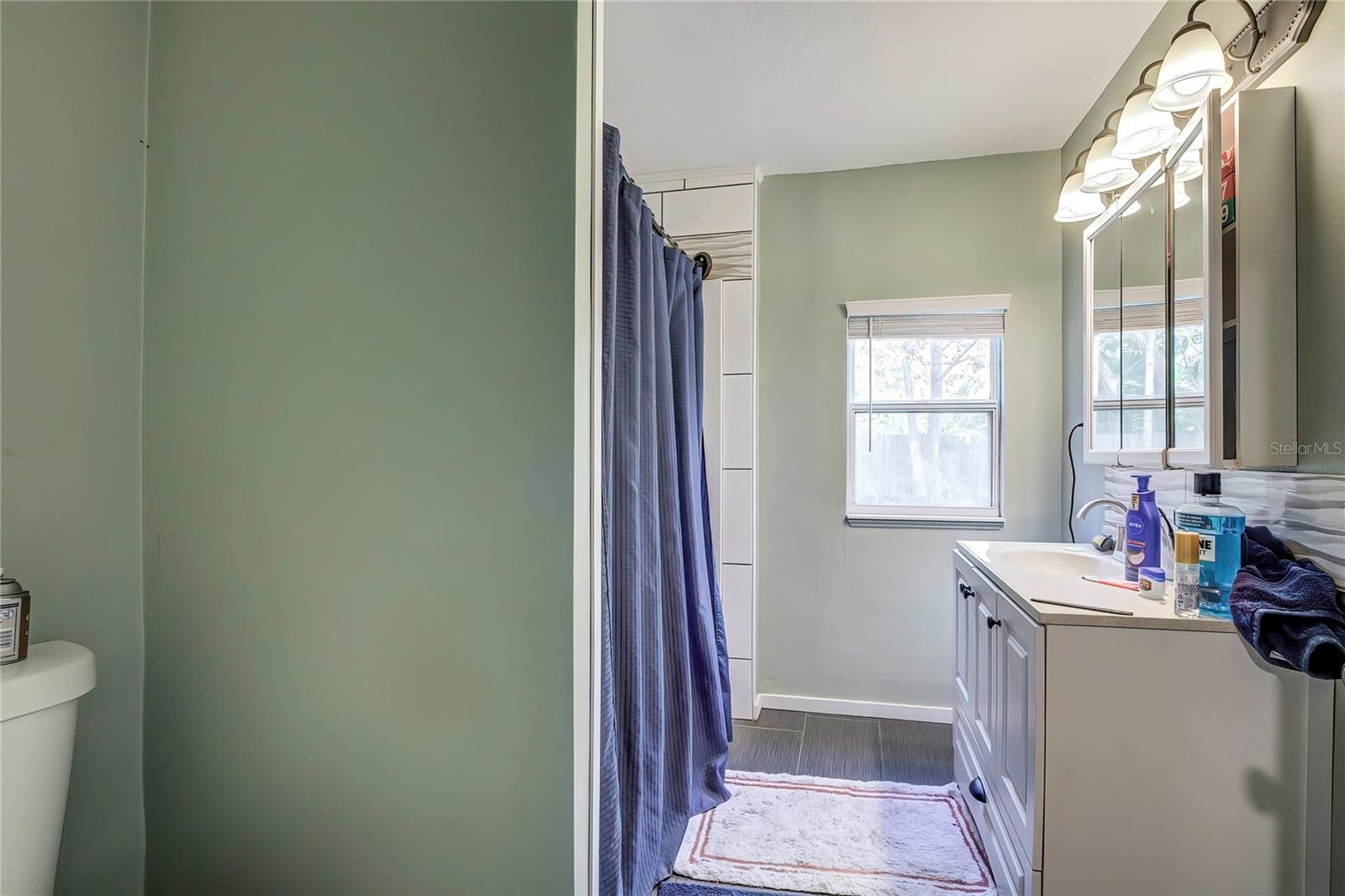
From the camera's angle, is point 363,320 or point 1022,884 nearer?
point 363,320

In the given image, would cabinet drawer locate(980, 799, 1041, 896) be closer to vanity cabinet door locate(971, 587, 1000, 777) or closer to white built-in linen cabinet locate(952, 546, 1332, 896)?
white built-in linen cabinet locate(952, 546, 1332, 896)

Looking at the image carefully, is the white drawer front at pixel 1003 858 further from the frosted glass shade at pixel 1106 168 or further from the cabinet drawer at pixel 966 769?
the frosted glass shade at pixel 1106 168

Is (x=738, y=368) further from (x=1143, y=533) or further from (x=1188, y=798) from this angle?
(x=1188, y=798)

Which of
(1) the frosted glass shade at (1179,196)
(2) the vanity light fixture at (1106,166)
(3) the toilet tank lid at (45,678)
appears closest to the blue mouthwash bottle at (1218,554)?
(1) the frosted glass shade at (1179,196)

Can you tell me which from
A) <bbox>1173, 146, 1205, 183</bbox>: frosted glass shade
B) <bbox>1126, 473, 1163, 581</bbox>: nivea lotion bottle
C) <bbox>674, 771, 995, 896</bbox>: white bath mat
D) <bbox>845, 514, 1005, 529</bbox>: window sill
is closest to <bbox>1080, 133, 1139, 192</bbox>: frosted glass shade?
<bbox>1173, 146, 1205, 183</bbox>: frosted glass shade

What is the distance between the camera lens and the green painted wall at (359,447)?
2.93ft

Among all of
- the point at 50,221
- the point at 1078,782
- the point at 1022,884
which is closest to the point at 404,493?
the point at 50,221

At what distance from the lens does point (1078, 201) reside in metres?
1.99

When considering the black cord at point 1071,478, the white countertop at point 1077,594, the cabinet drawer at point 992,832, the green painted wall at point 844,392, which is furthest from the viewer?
the green painted wall at point 844,392

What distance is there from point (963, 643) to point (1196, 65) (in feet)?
5.24

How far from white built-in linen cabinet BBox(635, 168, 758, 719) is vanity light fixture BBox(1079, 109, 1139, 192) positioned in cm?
127

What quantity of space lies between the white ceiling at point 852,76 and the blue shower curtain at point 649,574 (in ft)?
2.22

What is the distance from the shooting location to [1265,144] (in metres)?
1.22

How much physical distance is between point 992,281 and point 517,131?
2.32m
